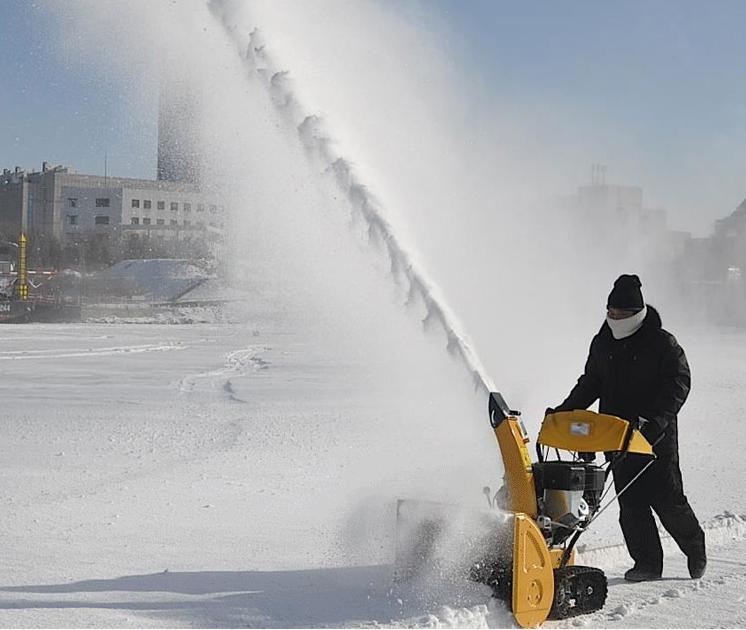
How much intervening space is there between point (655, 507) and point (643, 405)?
527 millimetres

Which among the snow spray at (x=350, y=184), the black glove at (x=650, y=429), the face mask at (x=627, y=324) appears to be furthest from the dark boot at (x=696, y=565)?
the snow spray at (x=350, y=184)

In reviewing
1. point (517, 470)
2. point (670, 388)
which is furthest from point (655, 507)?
point (517, 470)

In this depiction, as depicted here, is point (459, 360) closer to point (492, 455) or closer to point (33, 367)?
point (492, 455)

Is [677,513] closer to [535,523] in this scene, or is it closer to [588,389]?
[588,389]

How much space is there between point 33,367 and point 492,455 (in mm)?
11395

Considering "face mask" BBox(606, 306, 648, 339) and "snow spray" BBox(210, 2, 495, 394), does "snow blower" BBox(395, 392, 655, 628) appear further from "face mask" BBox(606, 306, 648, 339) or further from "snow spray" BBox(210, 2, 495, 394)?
"snow spray" BBox(210, 2, 495, 394)

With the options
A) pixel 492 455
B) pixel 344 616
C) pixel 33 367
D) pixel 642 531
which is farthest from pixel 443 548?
pixel 33 367

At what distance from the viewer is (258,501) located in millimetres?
6527

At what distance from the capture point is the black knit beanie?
487 centimetres

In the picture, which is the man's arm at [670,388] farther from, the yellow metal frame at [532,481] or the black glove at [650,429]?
the yellow metal frame at [532,481]

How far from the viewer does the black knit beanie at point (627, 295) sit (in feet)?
16.0

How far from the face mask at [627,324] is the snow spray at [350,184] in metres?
0.74

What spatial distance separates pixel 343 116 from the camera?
27.4 feet

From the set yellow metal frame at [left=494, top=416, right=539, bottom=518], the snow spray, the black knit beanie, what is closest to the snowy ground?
yellow metal frame at [left=494, top=416, right=539, bottom=518]
